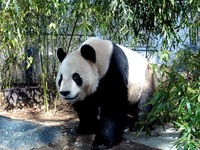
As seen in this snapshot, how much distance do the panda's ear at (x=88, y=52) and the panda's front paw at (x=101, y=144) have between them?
0.70m

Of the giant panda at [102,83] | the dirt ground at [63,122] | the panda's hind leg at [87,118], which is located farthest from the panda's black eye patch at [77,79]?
the dirt ground at [63,122]

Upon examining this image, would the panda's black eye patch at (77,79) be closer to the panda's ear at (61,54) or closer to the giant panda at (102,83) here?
the giant panda at (102,83)

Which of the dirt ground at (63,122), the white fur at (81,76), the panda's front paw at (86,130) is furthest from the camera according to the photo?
the panda's front paw at (86,130)

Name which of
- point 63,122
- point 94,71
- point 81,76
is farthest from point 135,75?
point 63,122

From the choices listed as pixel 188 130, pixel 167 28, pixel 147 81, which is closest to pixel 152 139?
pixel 147 81

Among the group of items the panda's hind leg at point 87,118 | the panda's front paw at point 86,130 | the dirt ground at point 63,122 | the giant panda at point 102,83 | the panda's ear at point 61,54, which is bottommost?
the dirt ground at point 63,122

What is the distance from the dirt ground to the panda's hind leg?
64mm

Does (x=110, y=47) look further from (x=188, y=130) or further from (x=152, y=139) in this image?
(x=188, y=130)

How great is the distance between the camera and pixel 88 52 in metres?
3.54

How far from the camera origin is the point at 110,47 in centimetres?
368

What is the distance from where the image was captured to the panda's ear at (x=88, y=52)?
3.52 metres

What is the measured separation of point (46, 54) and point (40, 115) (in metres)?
0.83

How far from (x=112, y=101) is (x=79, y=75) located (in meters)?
0.37

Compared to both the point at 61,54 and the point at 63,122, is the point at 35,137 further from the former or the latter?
the point at 63,122
